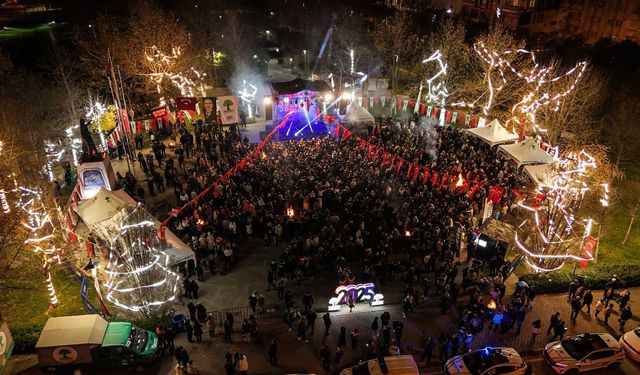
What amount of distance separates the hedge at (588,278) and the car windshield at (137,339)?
1458 centimetres

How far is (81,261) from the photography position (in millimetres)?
19312

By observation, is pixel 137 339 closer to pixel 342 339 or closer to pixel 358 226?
pixel 342 339

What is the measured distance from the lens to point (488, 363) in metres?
14.2

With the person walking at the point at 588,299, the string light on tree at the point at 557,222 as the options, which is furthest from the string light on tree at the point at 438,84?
the person walking at the point at 588,299

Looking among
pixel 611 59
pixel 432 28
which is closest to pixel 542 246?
pixel 611 59

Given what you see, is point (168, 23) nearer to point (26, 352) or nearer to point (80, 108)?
point (80, 108)

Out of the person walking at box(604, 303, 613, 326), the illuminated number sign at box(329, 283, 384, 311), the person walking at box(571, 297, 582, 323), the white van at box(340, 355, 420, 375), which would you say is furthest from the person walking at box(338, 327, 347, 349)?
the person walking at box(604, 303, 613, 326)

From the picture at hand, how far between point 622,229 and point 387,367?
55.5ft

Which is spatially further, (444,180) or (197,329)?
(444,180)

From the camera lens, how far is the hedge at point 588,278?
722 inches

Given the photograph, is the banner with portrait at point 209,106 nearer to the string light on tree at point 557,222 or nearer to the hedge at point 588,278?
the string light on tree at point 557,222

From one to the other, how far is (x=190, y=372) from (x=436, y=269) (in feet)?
35.1

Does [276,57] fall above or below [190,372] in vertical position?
above

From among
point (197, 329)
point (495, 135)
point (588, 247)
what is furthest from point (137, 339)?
point (495, 135)
